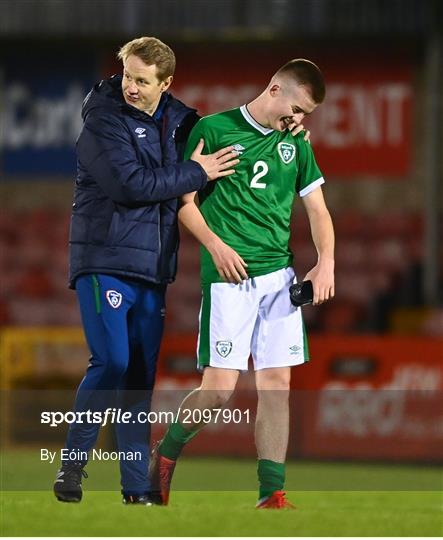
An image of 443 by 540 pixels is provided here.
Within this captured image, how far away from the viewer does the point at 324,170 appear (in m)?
14.8

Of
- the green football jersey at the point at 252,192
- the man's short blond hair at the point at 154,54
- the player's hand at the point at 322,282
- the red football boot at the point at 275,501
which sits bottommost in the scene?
the red football boot at the point at 275,501

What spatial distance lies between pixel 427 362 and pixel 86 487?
5274 mm

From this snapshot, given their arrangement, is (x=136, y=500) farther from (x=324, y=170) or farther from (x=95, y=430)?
(x=324, y=170)

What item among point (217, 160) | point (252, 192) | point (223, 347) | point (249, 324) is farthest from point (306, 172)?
point (223, 347)

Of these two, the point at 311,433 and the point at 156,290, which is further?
the point at 311,433

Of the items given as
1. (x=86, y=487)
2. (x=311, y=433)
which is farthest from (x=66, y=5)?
(x=86, y=487)

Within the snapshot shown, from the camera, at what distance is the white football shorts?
19.5 ft

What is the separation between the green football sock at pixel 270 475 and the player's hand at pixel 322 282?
24.1 inches

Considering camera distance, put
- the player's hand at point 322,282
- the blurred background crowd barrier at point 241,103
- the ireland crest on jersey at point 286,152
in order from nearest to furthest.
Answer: the player's hand at point 322,282 < the ireland crest on jersey at point 286,152 < the blurred background crowd barrier at point 241,103

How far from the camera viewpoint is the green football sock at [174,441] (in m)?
5.87

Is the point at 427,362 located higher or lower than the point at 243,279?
lower

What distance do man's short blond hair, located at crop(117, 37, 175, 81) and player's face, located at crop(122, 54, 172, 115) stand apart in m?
0.01

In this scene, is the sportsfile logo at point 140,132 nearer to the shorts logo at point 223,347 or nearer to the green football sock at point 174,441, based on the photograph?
the shorts logo at point 223,347

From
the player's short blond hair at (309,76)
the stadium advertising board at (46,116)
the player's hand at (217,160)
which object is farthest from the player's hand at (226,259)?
the stadium advertising board at (46,116)
